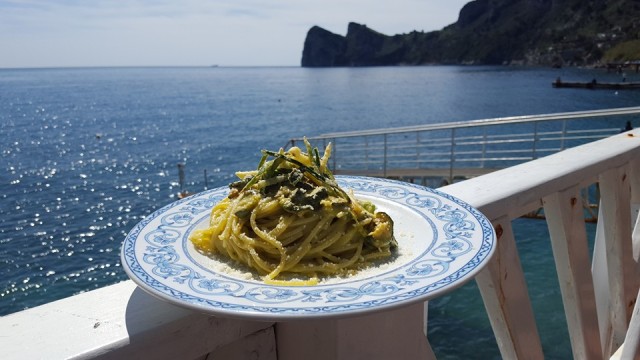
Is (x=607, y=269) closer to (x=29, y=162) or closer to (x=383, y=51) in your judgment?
(x=29, y=162)

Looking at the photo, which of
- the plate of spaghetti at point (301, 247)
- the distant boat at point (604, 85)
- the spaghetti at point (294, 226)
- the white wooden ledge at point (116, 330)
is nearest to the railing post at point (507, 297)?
the plate of spaghetti at point (301, 247)

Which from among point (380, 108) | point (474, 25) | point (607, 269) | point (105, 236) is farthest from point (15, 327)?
point (474, 25)

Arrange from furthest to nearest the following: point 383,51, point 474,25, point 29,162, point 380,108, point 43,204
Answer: point 383,51 < point 474,25 < point 380,108 < point 29,162 < point 43,204

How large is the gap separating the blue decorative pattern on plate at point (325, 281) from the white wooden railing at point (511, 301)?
0.26 ft

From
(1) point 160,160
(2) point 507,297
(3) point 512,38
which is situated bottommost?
(1) point 160,160

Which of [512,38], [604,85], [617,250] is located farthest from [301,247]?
[512,38]

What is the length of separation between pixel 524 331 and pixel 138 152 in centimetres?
4127

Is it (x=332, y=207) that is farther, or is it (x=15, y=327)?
(x=332, y=207)

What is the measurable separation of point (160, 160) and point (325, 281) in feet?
124

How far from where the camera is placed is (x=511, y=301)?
5.40ft

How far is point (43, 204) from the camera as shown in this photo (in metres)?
24.2

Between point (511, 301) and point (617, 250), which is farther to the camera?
Result: point (617, 250)

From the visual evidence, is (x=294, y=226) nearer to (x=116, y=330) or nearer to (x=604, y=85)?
(x=116, y=330)

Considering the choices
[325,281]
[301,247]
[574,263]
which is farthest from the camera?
[574,263]
